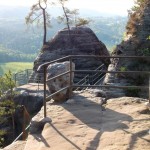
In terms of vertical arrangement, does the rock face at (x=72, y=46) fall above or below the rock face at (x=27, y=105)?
above

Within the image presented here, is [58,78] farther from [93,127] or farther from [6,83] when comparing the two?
[6,83]

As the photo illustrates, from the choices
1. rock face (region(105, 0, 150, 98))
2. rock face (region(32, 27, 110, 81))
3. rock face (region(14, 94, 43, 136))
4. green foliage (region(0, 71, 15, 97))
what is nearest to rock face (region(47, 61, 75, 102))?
rock face (region(105, 0, 150, 98))

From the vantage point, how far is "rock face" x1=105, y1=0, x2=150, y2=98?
55.2 ft

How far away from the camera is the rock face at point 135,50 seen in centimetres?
1681

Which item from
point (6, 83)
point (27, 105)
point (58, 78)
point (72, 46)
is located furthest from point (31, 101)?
point (58, 78)

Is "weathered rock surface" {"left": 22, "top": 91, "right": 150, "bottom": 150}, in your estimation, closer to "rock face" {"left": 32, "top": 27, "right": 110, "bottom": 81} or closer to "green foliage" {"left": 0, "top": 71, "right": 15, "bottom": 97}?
"green foliage" {"left": 0, "top": 71, "right": 15, "bottom": 97}

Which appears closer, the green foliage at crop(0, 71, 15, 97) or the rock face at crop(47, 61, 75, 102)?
the rock face at crop(47, 61, 75, 102)

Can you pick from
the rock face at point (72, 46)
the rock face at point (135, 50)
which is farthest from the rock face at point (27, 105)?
the rock face at point (72, 46)

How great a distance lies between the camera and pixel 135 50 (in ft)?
61.1

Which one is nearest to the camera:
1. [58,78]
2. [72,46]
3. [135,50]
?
[58,78]

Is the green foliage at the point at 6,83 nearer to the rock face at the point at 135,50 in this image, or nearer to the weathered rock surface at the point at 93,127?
the rock face at the point at 135,50

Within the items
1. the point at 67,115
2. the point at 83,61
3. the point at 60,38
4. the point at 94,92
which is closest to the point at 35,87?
the point at 83,61

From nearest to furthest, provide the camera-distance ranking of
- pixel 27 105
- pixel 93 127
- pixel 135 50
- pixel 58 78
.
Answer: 1. pixel 93 127
2. pixel 58 78
3. pixel 135 50
4. pixel 27 105

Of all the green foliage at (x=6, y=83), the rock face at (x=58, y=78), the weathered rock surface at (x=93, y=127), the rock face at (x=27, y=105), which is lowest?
the rock face at (x=27, y=105)
